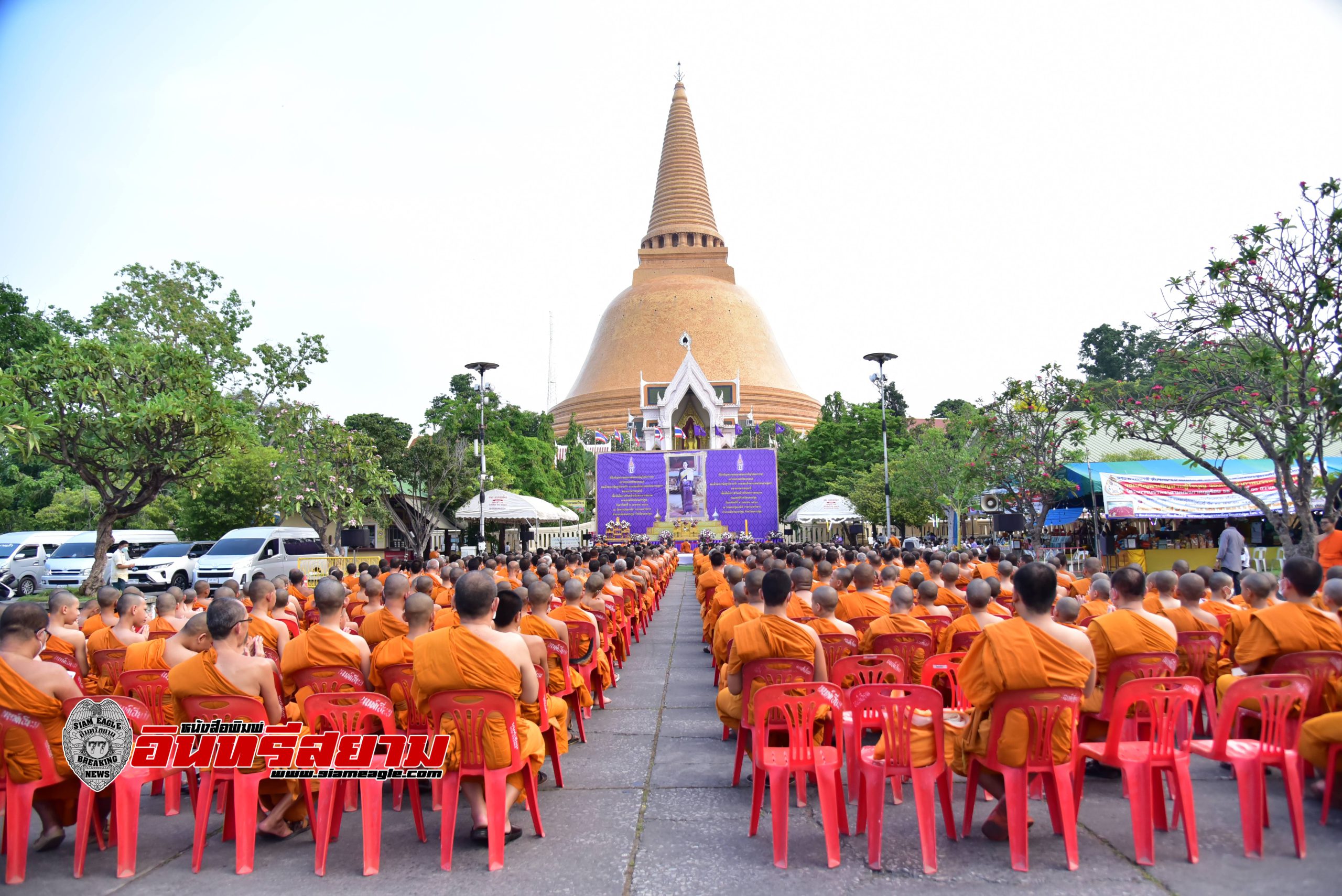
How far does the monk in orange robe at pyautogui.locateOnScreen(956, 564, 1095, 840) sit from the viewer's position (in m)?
3.66

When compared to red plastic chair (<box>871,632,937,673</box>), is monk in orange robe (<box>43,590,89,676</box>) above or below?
above

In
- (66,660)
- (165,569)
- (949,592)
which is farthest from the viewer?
(165,569)

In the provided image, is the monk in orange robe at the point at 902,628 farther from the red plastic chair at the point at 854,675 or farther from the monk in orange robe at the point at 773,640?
the monk in orange robe at the point at 773,640

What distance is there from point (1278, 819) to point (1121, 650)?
3.34 ft

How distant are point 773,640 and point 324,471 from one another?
18.0 meters

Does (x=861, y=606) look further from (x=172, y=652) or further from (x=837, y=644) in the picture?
(x=172, y=652)

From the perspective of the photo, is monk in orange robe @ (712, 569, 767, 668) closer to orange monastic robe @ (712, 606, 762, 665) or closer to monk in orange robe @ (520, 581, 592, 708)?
orange monastic robe @ (712, 606, 762, 665)

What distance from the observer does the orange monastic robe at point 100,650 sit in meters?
5.45

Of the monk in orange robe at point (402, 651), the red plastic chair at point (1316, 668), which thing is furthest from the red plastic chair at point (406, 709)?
the red plastic chair at point (1316, 668)

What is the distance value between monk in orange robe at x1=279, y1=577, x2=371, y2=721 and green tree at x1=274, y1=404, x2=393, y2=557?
16599 millimetres

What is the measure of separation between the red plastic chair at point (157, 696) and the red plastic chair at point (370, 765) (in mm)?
1140

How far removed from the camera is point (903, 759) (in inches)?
150

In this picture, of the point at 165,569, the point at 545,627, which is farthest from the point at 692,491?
the point at 545,627

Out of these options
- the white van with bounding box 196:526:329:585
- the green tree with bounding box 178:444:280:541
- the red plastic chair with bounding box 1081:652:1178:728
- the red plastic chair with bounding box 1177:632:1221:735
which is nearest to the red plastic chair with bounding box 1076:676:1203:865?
the red plastic chair with bounding box 1081:652:1178:728
